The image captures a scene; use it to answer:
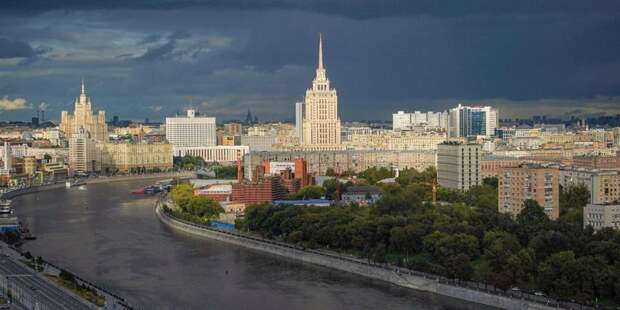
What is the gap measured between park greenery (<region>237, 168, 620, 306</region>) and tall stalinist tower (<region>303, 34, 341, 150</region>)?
21.4m

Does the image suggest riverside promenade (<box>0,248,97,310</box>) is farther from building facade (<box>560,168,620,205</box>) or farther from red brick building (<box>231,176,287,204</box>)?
building facade (<box>560,168,620,205</box>)

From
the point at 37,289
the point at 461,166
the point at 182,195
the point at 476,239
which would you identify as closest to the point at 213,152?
the point at 182,195

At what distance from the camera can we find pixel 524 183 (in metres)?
23.0

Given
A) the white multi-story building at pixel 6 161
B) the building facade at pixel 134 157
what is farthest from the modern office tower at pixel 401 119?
the white multi-story building at pixel 6 161

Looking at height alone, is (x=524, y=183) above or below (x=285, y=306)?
above

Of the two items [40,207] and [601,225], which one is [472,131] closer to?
[40,207]

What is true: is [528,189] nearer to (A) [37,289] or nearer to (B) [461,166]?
(B) [461,166]

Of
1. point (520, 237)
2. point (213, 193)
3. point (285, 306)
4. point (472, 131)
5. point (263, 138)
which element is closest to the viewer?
point (285, 306)

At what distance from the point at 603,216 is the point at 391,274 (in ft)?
16.5

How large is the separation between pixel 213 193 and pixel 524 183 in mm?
11366

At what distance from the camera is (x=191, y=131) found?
69562 millimetres

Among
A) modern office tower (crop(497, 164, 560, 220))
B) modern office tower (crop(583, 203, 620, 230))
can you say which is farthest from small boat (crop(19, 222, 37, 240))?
modern office tower (crop(583, 203, 620, 230))

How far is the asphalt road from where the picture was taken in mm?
13913

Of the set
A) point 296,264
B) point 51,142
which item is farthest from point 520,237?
point 51,142
